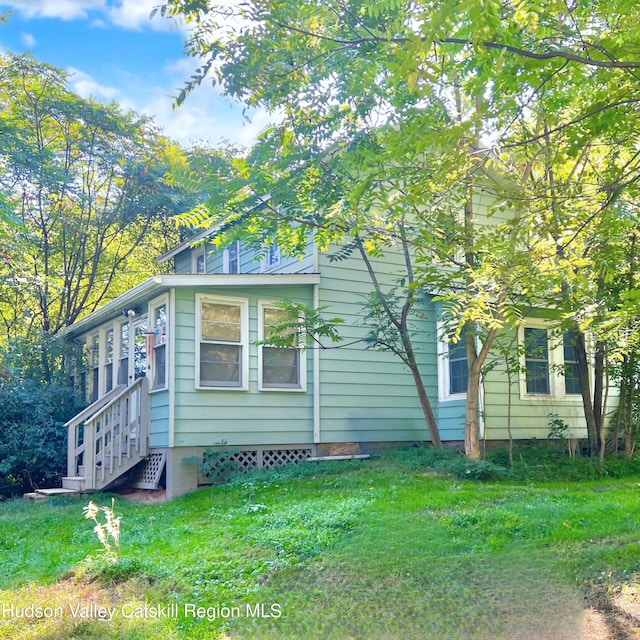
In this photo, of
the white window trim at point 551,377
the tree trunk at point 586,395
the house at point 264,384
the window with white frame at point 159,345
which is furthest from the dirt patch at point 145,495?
the tree trunk at point 586,395

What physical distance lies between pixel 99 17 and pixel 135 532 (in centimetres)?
590

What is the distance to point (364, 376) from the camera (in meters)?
12.0

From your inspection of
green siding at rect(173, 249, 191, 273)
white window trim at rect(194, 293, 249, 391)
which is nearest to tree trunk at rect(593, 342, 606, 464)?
white window trim at rect(194, 293, 249, 391)

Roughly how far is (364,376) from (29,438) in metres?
5.93

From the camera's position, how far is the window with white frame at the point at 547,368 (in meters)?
12.1

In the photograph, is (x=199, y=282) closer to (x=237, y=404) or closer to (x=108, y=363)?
(x=237, y=404)

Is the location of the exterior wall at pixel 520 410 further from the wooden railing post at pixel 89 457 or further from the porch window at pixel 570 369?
the wooden railing post at pixel 89 457

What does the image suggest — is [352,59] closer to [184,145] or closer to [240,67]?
[240,67]

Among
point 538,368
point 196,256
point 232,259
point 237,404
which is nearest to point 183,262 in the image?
point 196,256

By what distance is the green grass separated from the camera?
428 cm

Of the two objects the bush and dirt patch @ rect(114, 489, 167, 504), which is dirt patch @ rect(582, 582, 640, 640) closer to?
dirt patch @ rect(114, 489, 167, 504)

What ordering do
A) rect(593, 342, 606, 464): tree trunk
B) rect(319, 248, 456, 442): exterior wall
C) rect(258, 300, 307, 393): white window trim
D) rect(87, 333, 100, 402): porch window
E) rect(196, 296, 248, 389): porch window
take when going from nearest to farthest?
rect(196, 296, 248, 389): porch window → rect(593, 342, 606, 464): tree trunk → rect(258, 300, 307, 393): white window trim → rect(319, 248, 456, 442): exterior wall → rect(87, 333, 100, 402): porch window

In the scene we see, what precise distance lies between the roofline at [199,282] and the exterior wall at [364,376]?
664 mm

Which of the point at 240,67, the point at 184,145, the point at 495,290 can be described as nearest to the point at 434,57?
the point at 240,67
